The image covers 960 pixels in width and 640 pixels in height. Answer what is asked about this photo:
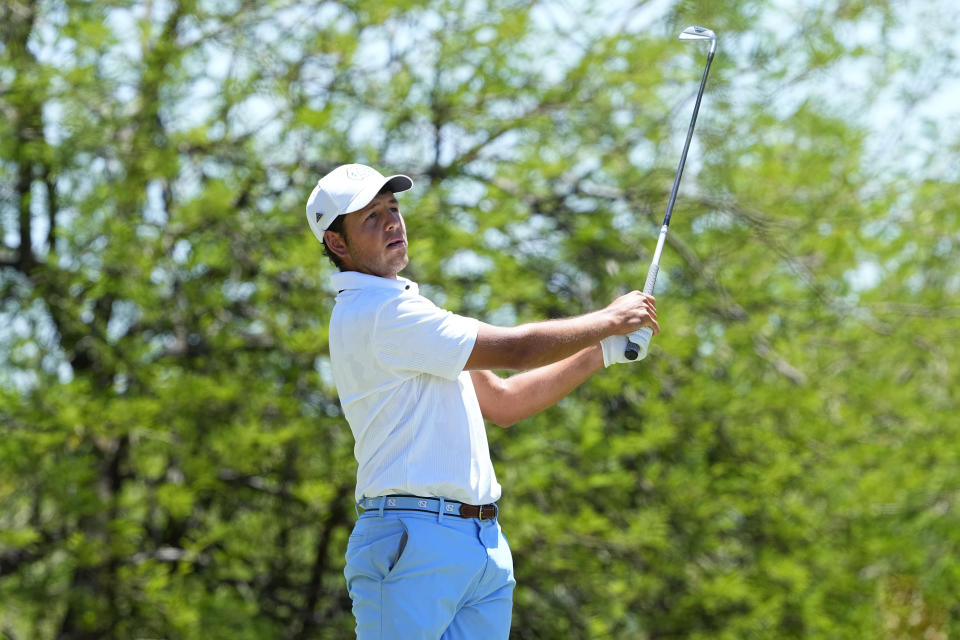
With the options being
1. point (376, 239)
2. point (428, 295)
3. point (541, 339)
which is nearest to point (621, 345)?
point (541, 339)

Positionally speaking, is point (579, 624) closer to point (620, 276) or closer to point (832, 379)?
point (620, 276)

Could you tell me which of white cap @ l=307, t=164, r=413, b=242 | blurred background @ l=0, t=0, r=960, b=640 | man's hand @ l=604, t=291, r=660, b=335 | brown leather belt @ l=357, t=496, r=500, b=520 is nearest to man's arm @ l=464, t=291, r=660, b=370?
man's hand @ l=604, t=291, r=660, b=335

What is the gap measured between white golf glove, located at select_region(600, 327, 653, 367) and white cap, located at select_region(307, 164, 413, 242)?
1.96 ft

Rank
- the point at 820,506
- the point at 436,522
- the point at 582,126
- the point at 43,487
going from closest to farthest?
the point at 436,522
the point at 43,487
the point at 582,126
the point at 820,506

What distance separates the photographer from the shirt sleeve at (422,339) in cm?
279

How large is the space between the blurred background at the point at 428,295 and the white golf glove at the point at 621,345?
3800 mm

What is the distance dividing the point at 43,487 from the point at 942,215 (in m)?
6.41

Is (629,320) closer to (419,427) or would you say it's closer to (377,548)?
(419,427)

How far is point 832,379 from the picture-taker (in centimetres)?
918

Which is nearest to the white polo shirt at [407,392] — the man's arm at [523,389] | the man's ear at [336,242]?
the man's ear at [336,242]

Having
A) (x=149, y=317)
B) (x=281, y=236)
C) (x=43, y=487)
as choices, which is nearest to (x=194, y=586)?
(x=43, y=487)

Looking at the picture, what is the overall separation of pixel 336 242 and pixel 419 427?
0.52 metres

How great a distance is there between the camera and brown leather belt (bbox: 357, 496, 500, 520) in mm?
2818

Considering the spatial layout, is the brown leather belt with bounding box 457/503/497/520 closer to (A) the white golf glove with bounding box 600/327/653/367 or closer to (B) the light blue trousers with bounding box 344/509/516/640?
(B) the light blue trousers with bounding box 344/509/516/640
